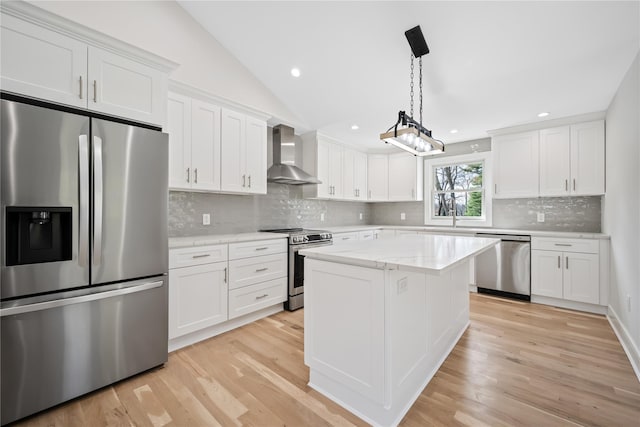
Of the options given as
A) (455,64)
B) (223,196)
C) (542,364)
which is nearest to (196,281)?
(223,196)

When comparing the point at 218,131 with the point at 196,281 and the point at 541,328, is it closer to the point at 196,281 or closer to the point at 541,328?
the point at 196,281

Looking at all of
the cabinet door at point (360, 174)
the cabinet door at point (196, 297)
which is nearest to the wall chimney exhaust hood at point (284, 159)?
the cabinet door at point (360, 174)

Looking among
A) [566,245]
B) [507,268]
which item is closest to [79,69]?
[507,268]

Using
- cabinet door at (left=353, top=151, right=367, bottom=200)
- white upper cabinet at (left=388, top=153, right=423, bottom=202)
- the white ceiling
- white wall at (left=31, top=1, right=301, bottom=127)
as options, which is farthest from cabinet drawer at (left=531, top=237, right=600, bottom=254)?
white wall at (left=31, top=1, right=301, bottom=127)

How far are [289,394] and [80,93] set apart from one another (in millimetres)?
2343

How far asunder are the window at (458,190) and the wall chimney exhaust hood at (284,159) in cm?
235

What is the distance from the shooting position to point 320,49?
9.39ft

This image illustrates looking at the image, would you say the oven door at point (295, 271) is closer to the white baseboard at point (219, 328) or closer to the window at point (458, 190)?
the white baseboard at point (219, 328)

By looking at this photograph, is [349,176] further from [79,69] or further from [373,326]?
[79,69]

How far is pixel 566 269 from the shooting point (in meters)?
3.25

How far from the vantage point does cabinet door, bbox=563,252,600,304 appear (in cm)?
308

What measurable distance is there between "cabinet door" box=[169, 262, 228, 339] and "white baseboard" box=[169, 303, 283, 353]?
11 centimetres

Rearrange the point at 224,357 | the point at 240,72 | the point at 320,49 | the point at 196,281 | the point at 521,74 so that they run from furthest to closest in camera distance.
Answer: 1. the point at 240,72
2. the point at 320,49
3. the point at 521,74
4. the point at 196,281
5. the point at 224,357

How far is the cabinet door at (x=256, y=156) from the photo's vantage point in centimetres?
322
